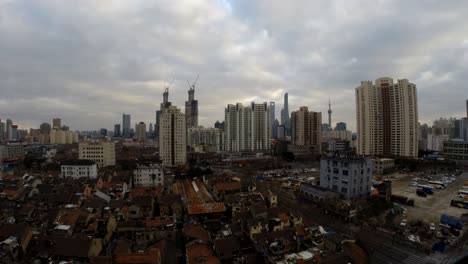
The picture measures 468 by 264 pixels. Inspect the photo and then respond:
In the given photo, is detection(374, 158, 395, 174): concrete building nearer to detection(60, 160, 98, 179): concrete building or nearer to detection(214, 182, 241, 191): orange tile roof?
detection(214, 182, 241, 191): orange tile roof

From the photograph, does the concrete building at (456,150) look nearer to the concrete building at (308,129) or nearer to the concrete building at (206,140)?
the concrete building at (308,129)

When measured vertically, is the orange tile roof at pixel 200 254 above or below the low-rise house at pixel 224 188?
below

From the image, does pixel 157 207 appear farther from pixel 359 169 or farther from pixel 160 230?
pixel 359 169

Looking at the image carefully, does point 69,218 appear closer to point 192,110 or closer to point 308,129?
point 308,129

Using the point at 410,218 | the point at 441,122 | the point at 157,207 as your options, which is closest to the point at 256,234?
the point at 157,207

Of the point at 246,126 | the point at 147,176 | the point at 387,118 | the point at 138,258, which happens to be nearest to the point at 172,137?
the point at 147,176

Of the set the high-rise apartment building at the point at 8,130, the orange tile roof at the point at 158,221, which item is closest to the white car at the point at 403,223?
the orange tile roof at the point at 158,221
